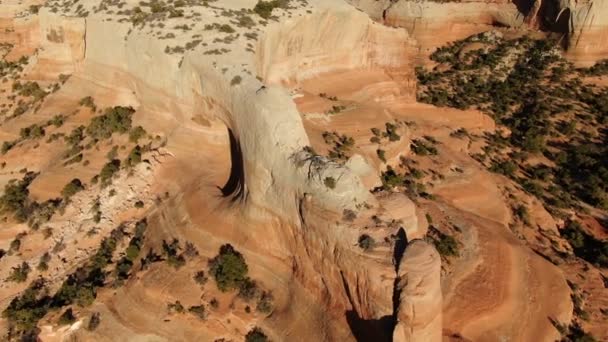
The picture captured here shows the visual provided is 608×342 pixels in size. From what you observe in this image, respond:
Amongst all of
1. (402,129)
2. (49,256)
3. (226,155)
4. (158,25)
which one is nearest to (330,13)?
(402,129)

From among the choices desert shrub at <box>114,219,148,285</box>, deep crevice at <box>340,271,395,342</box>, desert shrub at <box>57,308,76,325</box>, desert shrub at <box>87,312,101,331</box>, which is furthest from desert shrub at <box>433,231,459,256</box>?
desert shrub at <box>57,308,76,325</box>

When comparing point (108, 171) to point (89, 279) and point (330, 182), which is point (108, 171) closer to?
point (89, 279)

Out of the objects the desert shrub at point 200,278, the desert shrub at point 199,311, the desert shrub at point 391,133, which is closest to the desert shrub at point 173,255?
the desert shrub at point 200,278

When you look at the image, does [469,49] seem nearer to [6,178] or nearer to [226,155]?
[226,155]

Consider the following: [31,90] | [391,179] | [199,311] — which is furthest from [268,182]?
[31,90]

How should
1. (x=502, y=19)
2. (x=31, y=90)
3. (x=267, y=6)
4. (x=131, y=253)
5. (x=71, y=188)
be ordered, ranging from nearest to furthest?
1. (x=131, y=253)
2. (x=71, y=188)
3. (x=267, y=6)
4. (x=31, y=90)
5. (x=502, y=19)

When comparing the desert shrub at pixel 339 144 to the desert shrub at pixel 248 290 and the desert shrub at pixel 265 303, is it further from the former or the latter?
the desert shrub at pixel 265 303
